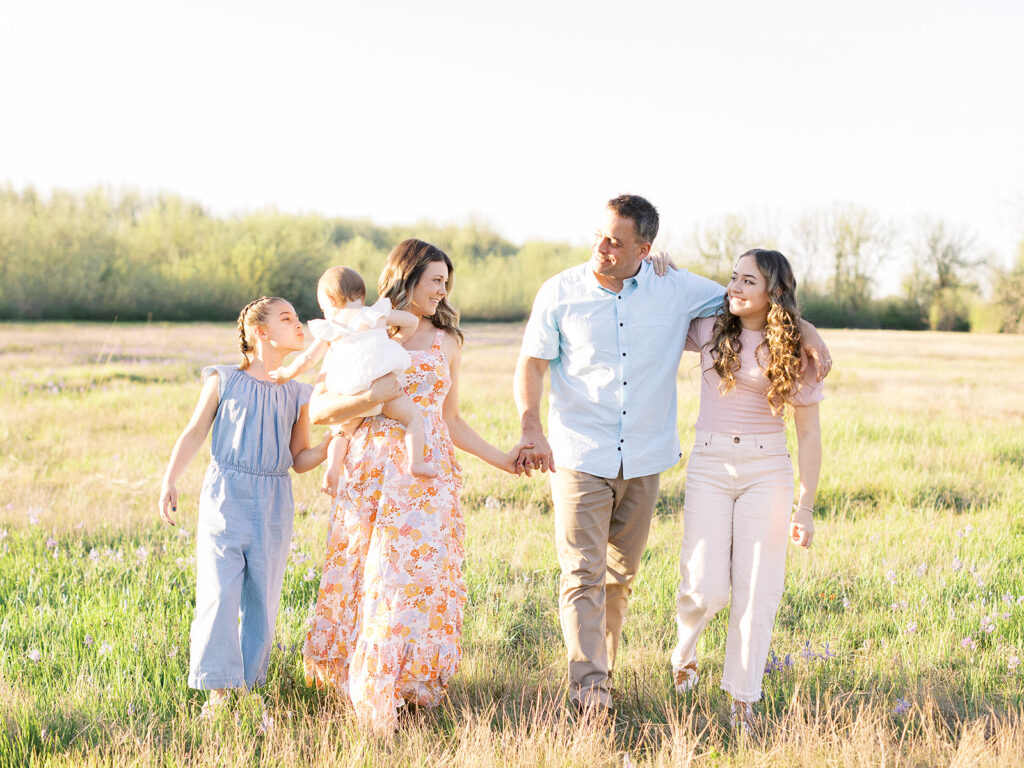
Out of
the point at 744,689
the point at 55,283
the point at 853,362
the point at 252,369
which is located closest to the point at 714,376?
the point at 744,689

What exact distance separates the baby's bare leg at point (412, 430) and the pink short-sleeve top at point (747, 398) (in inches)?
55.8

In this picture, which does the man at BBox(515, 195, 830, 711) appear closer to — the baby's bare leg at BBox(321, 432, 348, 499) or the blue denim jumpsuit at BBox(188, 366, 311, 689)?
the baby's bare leg at BBox(321, 432, 348, 499)

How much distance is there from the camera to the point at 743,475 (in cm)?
399

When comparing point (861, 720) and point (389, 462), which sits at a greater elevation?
point (389, 462)

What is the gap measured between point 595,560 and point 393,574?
1.06m

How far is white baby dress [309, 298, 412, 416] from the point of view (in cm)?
365

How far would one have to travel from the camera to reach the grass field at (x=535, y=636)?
3396 millimetres

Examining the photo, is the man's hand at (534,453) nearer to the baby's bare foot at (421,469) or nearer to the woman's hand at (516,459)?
the woman's hand at (516,459)

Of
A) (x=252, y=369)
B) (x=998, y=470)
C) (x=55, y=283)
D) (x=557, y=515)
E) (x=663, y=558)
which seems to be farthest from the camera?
(x=55, y=283)

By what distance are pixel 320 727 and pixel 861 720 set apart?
2329 millimetres

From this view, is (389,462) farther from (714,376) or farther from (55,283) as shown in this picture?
(55,283)

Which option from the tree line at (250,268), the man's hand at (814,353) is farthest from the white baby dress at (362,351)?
the tree line at (250,268)

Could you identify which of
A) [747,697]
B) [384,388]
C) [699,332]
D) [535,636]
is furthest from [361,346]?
[747,697]

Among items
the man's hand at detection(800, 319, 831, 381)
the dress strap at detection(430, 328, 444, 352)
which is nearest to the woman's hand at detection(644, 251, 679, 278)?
the man's hand at detection(800, 319, 831, 381)
